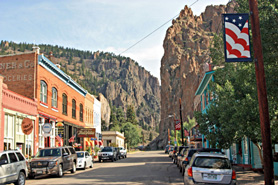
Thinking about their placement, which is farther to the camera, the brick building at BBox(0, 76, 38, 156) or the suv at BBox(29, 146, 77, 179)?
the brick building at BBox(0, 76, 38, 156)

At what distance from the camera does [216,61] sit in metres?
24.3

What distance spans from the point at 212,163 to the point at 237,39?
14.1 ft

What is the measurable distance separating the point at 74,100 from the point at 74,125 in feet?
12.0

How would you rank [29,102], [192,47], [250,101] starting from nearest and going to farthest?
[250,101] < [29,102] < [192,47]

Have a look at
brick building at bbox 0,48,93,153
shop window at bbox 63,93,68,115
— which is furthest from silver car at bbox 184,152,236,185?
shop window at bbox 63,93,68,115

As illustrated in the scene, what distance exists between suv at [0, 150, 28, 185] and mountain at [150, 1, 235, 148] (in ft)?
391

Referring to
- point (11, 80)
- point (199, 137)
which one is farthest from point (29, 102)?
point (199, 137)

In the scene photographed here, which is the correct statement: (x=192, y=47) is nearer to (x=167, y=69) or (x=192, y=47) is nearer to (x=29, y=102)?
(x=167, y=69)

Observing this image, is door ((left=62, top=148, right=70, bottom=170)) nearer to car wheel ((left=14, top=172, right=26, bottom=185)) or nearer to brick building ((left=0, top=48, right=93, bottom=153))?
car wheel ((left=14, top=172, right=26, bottom=185))

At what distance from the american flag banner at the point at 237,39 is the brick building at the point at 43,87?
19895 mm

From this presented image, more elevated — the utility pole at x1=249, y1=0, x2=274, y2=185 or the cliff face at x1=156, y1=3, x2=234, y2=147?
the cliff face at x1=156, y1=3, x2=234, y2=147

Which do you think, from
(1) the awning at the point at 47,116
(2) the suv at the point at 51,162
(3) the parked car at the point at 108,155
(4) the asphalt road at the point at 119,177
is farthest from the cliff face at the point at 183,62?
(2) the suv at the point at 51,162

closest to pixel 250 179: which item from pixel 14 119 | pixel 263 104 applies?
pixel 263 104

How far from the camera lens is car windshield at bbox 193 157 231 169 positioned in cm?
1101
